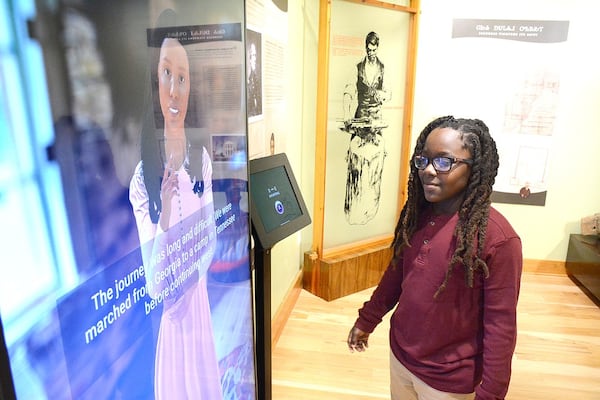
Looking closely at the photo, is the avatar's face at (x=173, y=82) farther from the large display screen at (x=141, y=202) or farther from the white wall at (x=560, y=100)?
the white wall at (x=560, y=100)

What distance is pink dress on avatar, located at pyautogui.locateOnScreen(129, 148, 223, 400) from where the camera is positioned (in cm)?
76

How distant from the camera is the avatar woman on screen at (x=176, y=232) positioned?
29.0 inches

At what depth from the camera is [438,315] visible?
48.4 inches

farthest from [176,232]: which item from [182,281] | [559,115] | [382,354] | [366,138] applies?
[559,115]

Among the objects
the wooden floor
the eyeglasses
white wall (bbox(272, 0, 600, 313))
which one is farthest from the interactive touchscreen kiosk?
white wall (bbox(272, 0, 600, 313))

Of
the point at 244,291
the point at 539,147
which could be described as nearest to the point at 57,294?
the point at 244,291

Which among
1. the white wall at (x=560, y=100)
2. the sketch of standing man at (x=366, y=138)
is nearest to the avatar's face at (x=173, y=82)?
the sketch of standing man at (x=366, y=138)

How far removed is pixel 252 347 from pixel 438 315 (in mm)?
580

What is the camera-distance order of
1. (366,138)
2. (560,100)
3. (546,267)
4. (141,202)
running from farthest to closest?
(546,267) → (560,100) → (366,138) → (141,202)

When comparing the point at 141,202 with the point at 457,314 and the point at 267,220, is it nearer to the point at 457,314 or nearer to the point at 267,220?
the point at 267,220

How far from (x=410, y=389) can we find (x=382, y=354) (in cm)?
122

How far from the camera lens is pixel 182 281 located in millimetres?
874

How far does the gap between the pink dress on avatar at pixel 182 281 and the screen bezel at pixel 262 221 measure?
318 millimetres

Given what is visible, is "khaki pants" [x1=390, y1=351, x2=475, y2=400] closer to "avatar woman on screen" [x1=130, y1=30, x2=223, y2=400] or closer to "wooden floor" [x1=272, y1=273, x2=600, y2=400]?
"avatar woman on screen" [x1=130, y1=30, x2=223, y2=400]
